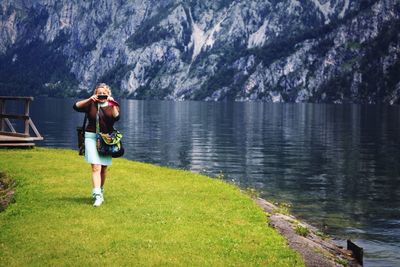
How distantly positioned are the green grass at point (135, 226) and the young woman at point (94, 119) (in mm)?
1531

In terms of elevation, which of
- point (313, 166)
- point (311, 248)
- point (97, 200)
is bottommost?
point (313, 166)

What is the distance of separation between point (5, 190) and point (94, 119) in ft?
28.1

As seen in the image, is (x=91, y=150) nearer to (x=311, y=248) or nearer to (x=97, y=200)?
(x=97, y=200)

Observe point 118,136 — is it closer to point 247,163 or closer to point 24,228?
point 24,228

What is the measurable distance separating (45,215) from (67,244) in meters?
3.89

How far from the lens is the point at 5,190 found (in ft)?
86.3

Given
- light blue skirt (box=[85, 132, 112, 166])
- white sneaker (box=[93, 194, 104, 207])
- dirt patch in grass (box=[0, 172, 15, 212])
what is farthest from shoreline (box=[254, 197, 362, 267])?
dirt patch in grass (box=[0, 172, 15, 212])

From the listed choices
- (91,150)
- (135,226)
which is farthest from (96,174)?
(135,226)

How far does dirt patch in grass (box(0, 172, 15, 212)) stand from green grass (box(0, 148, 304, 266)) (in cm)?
36

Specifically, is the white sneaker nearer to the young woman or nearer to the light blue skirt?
the young woman

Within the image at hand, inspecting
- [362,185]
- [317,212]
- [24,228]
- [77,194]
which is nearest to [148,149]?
[362,185]

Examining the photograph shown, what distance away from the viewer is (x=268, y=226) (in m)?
20.5

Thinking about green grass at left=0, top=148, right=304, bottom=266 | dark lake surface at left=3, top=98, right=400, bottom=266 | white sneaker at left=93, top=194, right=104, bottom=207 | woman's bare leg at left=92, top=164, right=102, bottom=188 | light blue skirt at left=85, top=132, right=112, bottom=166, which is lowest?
dark lake surface at left=3, top=98, right=400, bottom=266

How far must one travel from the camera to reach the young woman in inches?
808
